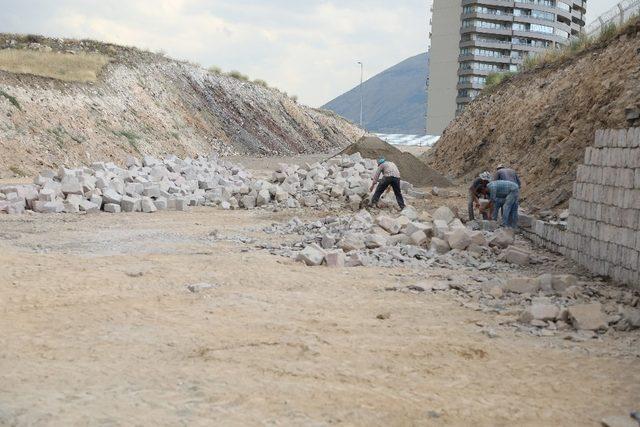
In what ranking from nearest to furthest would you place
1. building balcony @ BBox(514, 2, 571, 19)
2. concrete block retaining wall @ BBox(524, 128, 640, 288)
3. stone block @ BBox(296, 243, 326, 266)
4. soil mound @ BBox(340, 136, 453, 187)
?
concrete block retaining wall @ BBox(524, 128, 640, 288)
stone block @ BBox(296, 243, 326, 266)
soil mound @ BBox(340, 136, 453, 187)
building balcony @ BBox(514, 2, 571, 19)

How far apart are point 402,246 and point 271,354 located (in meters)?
6.21

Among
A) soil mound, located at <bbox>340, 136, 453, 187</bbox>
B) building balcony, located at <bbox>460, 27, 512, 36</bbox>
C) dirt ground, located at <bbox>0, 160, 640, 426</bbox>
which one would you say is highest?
building balcony, located at <bbox>460, 27, 512, 36</bbox>

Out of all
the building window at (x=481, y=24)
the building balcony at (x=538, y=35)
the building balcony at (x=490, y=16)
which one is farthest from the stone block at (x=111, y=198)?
the building balcony at (x=538, y=35)

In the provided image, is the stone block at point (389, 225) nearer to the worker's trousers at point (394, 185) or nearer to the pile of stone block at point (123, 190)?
the worker's trousers at point (394, 185)

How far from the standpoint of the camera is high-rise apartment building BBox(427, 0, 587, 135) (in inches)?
2985

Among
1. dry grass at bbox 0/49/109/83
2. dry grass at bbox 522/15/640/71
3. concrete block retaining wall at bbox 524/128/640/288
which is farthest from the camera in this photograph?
dry grass at bbox 0/49/109/83

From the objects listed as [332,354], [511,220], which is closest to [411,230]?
[511,220]

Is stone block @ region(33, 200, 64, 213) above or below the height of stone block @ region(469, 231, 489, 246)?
below

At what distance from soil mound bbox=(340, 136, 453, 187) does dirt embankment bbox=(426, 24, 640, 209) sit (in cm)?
213

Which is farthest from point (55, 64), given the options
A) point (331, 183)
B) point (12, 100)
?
point (331, 183)

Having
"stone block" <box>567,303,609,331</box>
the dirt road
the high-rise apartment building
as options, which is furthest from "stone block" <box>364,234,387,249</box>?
the high-rise apartment building

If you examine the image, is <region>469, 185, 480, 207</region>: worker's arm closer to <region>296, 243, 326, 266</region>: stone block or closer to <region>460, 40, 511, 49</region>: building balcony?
<region>296, 243, 326, 266</region>: stone block

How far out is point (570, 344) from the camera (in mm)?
6914

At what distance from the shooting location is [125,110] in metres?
33.0
